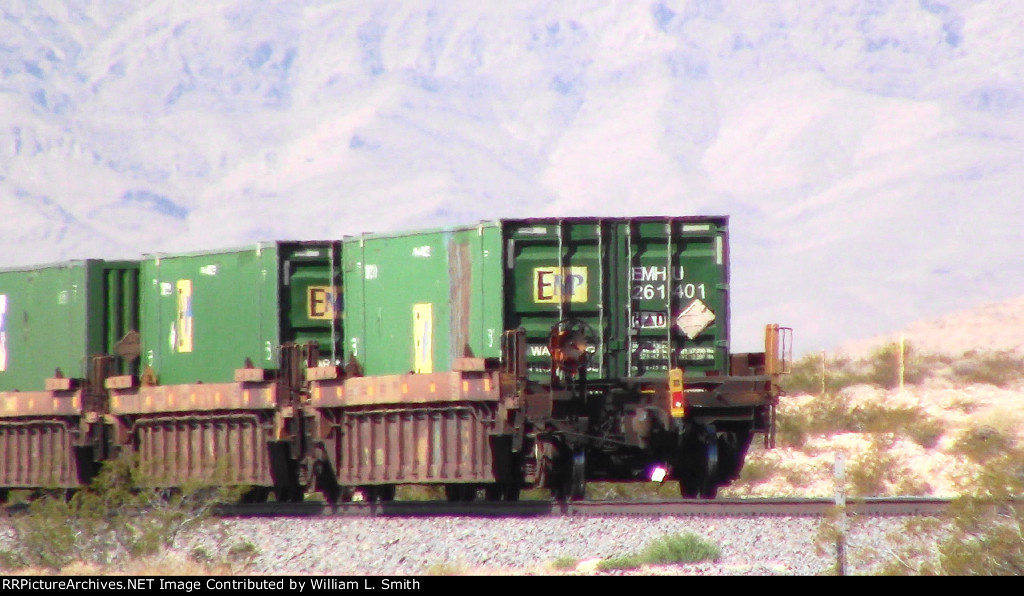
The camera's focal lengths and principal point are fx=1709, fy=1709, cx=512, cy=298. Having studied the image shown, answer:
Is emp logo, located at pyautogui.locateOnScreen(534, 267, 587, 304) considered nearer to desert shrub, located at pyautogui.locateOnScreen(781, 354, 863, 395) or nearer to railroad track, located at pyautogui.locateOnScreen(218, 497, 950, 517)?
railroad track, located at pyautogui.locateOnScreen(218, 497, 950, 517)

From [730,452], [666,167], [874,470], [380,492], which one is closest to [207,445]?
[380,492]

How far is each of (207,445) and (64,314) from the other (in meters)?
3.13

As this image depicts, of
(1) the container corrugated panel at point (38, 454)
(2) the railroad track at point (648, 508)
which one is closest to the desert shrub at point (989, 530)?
(2) the railroad track at point (648, 508)

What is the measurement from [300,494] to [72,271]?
15.0 ft

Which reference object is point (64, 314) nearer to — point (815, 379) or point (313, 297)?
point (313, 297)

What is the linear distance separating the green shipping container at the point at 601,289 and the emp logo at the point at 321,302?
105 inches

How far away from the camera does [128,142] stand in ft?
604

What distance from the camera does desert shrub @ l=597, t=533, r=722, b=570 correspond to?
1355 cm

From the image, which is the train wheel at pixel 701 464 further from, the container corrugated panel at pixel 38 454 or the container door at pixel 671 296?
the container corrugated panel at pixel 38 454

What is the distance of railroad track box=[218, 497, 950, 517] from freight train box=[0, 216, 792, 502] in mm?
459

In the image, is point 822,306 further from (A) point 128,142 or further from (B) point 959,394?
(B) point 959,394

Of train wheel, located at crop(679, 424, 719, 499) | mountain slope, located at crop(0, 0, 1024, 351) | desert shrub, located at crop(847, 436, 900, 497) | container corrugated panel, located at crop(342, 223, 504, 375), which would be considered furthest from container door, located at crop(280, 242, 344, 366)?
mountain slope, located at crop(0, 0, 1024, 351)

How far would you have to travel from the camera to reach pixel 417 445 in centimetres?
1911

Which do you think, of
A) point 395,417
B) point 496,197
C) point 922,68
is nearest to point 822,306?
point 496,197
